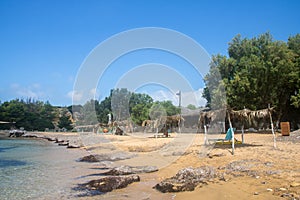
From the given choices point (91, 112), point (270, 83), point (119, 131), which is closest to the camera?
point (270, 83)

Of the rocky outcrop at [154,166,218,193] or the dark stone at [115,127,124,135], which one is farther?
the dark stone at [115,127,124,135]

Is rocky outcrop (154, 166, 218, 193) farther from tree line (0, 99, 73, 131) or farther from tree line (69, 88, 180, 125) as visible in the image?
tree line (0, 99, 73, 131)

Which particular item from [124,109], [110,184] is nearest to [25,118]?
[124,109]

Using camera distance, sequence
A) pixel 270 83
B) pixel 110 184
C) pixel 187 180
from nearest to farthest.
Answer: pixel 187 180 → pixel 110 184 → pixel 270 83

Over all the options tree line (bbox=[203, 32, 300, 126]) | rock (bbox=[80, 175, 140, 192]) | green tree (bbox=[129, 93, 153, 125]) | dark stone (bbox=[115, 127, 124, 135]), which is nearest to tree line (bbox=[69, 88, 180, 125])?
green tree (bbox=[129, 93, 153, 125])

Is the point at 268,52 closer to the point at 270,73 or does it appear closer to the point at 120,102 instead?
the point at 270,73

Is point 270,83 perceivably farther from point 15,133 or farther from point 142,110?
point 15,133

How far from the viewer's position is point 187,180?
7191 mm

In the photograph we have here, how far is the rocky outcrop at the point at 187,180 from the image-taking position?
6.54 m

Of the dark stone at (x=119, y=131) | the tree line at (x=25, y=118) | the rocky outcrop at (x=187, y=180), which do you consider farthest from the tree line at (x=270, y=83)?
the tree line at (x=25, y=118)

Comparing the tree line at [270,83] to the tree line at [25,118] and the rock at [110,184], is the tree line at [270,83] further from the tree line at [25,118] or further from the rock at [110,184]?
the tree line at [25,118]

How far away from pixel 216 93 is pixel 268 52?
6976 millimetres

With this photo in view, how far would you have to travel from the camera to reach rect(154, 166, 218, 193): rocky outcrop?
654 centimetres

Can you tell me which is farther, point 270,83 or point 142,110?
point 142,110
